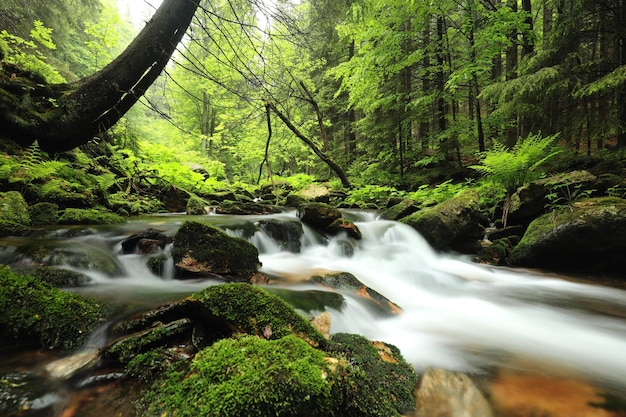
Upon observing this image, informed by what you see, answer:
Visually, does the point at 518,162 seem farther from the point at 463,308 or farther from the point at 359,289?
the point at 359,289

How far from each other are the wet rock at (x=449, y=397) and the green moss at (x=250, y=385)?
81 cm

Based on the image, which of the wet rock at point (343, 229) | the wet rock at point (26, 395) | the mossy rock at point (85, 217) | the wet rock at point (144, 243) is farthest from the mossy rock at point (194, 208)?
the wet rock at point (26, 395)

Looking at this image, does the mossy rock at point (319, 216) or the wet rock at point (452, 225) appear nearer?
the wet rock at point (452, 225)

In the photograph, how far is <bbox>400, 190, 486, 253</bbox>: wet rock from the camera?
6414 mm

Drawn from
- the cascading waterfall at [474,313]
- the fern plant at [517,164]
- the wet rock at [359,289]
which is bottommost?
the cascading waterfall at [474,313]

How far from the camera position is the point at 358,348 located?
6.72 ft

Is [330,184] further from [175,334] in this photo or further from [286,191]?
[175,334]

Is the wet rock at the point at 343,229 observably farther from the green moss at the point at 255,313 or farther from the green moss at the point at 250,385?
the green moss at the point at 250,385

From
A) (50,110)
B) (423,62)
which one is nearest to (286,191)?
(423,62)

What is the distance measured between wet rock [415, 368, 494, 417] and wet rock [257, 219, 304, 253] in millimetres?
4256

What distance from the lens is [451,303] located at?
170 inches

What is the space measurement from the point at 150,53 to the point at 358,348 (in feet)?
18.1

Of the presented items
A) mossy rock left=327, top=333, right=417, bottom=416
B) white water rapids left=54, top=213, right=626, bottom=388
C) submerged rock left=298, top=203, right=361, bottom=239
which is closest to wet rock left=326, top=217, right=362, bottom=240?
submerged rock left=298, top=203, right=361, bottom=239

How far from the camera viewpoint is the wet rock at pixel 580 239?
459 centimetres
